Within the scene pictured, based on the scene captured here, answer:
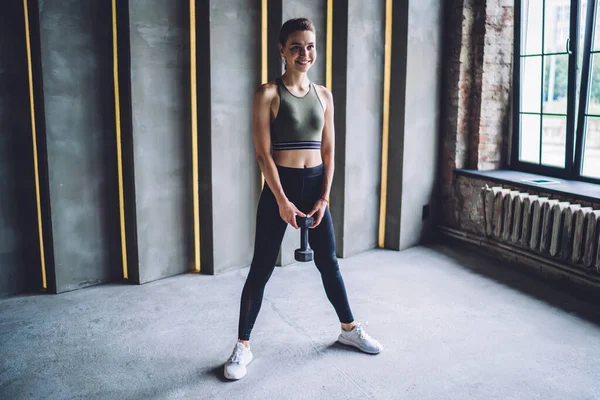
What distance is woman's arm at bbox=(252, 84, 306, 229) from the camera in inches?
98.2

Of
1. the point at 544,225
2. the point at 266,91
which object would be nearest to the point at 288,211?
the point at 266,91

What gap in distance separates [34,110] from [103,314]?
4.56 ft

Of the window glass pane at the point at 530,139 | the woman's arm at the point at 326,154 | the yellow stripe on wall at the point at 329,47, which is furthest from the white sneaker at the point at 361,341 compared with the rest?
the window glass pane at the point at 530,139

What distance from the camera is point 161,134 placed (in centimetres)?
374

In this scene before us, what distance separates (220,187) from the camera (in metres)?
3.91

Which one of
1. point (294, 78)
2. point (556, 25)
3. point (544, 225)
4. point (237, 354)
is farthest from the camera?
point (556, 25)

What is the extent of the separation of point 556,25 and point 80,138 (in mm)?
3679

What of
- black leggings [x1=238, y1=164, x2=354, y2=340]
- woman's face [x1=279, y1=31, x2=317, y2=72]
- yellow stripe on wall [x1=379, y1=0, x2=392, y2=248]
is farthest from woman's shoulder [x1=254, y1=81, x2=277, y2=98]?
yellow stripe on wall [x1=379, y1=0, x2=392, y2=248]

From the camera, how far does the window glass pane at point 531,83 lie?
4398 millimetres

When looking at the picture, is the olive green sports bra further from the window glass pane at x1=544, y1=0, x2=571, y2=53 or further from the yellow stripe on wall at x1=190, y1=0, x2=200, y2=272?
the window glass pane at x1=544, y1=0, x2=571, y2=53

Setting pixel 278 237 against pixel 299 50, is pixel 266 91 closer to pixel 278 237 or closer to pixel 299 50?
pixel 299 50

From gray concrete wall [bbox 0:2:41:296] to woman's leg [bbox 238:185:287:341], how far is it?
1816 millimetres

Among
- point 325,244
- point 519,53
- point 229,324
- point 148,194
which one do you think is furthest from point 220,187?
point 519,53

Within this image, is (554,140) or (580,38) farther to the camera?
(554,140)
